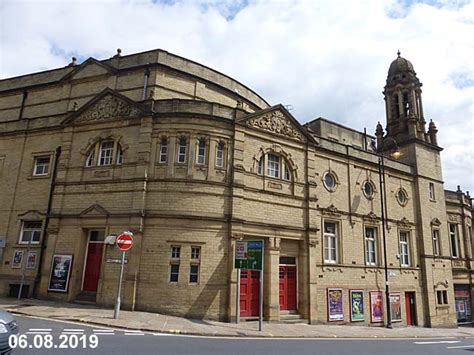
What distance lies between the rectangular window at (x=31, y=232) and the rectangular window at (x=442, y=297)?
26.3m

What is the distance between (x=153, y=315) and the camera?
1491 cm

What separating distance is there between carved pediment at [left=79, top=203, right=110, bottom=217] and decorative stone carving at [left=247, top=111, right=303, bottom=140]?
8436mm

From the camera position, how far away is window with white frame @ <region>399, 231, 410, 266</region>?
25.0 metres

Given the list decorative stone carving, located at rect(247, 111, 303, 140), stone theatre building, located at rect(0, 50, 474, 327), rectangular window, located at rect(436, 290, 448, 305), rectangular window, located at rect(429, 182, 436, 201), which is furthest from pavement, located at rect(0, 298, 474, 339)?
rectangular window, located at rect(429, 182, 436, 201)

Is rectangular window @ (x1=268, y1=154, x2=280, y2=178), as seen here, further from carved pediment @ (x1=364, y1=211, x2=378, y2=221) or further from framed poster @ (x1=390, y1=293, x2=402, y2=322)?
framed poster @ (x1=390, y1=293, x2=402, y2=322)

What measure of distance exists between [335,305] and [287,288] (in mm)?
3479

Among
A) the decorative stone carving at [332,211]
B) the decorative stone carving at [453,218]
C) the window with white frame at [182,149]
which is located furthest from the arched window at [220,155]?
the decorative stone carving at [453,218]

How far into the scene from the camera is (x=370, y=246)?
2352cm

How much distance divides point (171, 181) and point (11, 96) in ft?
53.1

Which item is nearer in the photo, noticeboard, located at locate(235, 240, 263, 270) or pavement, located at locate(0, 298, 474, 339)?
pavement, located at locate(0, 298, 474, 339)

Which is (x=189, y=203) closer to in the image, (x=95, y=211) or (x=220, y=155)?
(x=220, y=155)

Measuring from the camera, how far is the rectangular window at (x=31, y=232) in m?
19.2

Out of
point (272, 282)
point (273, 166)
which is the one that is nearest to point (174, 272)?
point (272, 282)

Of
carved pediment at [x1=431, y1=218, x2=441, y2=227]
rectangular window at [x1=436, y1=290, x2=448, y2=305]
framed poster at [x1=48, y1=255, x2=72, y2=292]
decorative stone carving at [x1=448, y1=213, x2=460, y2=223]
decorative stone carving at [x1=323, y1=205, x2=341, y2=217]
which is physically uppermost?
decorative stone carving at [x1=448, y1=213, x2=460, y2=223]
